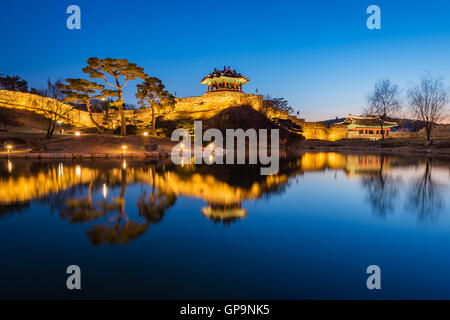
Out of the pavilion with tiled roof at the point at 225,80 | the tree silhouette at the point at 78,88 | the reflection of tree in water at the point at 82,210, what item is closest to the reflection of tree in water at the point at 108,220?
the reflection of tree in water at the point at 82,210

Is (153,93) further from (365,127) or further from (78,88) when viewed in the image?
(365,127)

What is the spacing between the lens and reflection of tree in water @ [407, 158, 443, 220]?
7.49 meters

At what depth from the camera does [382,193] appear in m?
10.1

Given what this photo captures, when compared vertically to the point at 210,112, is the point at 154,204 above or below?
below

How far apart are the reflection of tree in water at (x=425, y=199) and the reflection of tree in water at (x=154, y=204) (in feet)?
23.2

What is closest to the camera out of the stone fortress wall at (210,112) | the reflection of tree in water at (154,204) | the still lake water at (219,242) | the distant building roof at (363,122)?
the still lake water at (219,242)

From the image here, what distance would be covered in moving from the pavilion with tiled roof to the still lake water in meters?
49.5

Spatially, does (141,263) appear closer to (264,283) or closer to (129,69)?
(264,283)

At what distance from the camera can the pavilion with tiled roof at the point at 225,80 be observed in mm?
55812

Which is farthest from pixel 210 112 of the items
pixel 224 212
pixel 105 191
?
pixel 224 212

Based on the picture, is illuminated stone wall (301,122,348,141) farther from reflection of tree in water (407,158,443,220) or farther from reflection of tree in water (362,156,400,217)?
reflection of tree in water (407,158,443,220)

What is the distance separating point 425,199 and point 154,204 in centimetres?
924

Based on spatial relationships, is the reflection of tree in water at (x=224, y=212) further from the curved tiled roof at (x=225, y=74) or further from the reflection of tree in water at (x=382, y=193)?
the curved tiled roof at (x=225, y=74)

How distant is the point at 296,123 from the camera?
57906 mm
